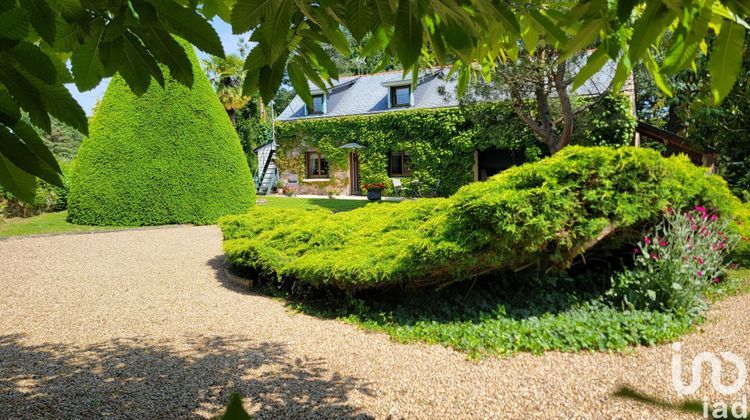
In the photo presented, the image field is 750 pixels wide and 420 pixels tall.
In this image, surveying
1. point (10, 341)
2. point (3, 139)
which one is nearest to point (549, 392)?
point (3, 139)

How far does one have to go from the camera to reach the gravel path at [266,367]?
3.08 metres

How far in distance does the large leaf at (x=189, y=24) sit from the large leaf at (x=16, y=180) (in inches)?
23.1

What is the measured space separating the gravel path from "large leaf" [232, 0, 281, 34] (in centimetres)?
248

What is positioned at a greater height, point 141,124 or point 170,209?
point 141,124

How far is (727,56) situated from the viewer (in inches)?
47.9

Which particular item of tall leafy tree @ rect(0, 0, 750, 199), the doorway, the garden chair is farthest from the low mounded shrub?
the garden chair

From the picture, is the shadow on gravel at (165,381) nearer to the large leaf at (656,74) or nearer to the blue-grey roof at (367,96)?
the large leaf at (656,74)

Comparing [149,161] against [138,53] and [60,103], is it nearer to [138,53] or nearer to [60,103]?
[138,53]

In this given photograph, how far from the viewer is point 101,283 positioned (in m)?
6.91

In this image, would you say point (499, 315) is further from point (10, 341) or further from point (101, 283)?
point (101, 283)

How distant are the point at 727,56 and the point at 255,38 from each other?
132cm

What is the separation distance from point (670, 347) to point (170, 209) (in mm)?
11577

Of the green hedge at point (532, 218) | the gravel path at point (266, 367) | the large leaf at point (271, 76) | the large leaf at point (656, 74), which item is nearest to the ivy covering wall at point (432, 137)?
the green hedge at point (532, 218)

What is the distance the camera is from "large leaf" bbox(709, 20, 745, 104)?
47.2 inches
